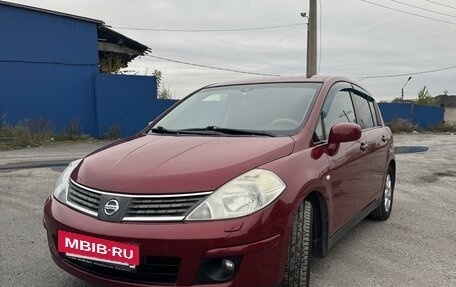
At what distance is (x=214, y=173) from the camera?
2678 mm

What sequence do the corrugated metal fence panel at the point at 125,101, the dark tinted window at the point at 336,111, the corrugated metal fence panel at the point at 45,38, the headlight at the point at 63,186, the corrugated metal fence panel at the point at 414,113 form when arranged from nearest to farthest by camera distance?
the headlight at the point at 63,186 < the dark tinted window at the point at 336,111 < the corrugated metal fence panel at the point at 45,38 < the corrugated metal fence panel at the point at 125,101 < the corrugated metal fence panel at the point at 414,113

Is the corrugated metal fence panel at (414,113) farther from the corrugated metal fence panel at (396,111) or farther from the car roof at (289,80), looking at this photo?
the car roof at (289,80)

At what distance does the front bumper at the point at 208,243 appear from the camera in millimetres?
2457

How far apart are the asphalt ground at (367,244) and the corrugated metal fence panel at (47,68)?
376 inches

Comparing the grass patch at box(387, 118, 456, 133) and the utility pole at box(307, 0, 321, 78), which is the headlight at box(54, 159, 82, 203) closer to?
the utility pole at box(307, 0, 321, 78)

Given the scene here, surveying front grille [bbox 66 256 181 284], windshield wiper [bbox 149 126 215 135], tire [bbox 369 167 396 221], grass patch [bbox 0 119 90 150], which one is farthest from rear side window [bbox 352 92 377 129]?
grass patch [bbox 0 119 90 150]

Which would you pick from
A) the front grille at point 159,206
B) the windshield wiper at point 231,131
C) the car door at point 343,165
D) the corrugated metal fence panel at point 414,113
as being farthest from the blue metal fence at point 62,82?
the corrugated metal fence panel at point 414,113

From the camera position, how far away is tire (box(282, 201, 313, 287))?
→ 283 centimetres

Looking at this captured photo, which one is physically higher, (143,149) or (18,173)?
(143,149)

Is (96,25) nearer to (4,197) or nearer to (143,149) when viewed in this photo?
(4,197)

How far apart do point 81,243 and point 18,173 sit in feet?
20.6

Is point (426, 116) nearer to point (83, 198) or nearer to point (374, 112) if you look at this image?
point (374, 112)

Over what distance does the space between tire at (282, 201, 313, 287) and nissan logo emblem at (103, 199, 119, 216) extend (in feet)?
3.45

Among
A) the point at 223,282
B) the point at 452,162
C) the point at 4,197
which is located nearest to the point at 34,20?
the point at 4,197
